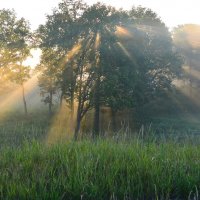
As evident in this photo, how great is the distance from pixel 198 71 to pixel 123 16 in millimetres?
29128

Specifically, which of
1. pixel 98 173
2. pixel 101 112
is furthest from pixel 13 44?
pixel 98 173

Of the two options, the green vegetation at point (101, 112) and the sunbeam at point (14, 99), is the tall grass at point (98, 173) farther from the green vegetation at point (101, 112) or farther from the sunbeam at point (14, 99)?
the sunbeam at point (14, 99)

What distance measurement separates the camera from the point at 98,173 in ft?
24.0

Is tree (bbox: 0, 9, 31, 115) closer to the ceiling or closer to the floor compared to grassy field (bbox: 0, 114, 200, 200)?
closer to the ceiling

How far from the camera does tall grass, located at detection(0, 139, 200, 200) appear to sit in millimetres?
6625

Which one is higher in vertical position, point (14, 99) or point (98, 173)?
point (14, 99)

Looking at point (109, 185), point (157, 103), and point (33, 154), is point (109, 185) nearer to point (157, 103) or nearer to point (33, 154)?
point (33, 154)

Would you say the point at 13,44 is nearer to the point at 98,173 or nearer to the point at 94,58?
the point at 94,58

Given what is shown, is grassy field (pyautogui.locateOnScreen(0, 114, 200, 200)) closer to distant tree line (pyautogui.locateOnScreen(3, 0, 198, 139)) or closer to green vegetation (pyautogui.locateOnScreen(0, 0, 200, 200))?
green vegetation (pyautogui.locateOnScreen(0, 0, 200, 200))

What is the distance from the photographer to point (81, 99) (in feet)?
144

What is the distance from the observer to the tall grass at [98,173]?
261 inches

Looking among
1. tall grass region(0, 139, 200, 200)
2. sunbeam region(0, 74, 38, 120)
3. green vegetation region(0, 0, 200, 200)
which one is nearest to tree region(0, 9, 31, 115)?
green vegetation region(0, 0, 200, 200)

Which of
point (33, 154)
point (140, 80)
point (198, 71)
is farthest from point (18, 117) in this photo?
point (33, 154)

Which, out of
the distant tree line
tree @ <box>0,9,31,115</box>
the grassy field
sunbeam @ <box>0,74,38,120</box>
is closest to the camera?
the grassy field
